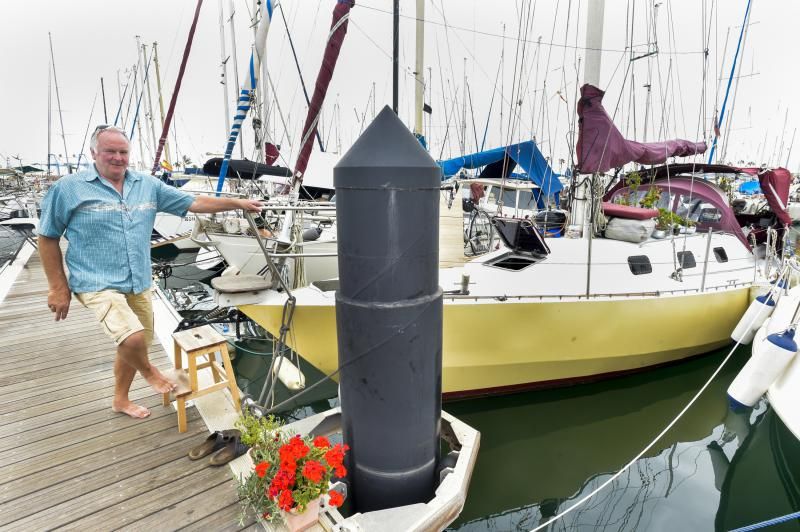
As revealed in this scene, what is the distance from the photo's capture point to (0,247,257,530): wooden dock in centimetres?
235

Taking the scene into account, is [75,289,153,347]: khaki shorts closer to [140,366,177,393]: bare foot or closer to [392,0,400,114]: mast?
[140,366,177,393]: bare foot

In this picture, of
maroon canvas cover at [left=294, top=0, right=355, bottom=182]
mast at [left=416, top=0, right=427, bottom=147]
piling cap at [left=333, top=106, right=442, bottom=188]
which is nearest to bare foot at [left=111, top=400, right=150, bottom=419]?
piling cap at [left=333, top=106, right=442, bottom=188]

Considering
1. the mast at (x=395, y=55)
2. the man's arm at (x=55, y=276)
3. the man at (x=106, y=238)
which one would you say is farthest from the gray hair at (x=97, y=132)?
the mast at (x=395, y=55)

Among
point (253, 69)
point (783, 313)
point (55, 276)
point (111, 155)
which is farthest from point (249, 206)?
point (783, 313)

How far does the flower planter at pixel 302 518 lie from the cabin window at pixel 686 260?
6.57m

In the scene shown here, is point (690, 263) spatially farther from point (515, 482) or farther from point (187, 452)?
point (187, 452)

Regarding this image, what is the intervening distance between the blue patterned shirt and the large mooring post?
4.96 feet

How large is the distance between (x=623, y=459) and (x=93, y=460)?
5519 millimetres

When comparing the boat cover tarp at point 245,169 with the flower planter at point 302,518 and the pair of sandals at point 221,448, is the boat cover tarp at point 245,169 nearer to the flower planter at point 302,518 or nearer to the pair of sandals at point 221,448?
the pair of sandals at point 221,448

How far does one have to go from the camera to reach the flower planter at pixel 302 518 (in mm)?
2195

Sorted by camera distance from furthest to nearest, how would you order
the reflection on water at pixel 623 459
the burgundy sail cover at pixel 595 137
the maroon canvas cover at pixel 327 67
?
1. the burgundy sail cover at pixel 595 137
2. the maroon canvas cover at pixel 327 67
3. the reflection on water at pixel 623 459

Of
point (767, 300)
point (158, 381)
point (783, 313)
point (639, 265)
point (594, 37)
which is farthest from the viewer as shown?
point (594, 37)

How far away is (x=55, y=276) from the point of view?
265 cm

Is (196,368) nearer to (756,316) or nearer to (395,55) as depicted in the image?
(395,55)
